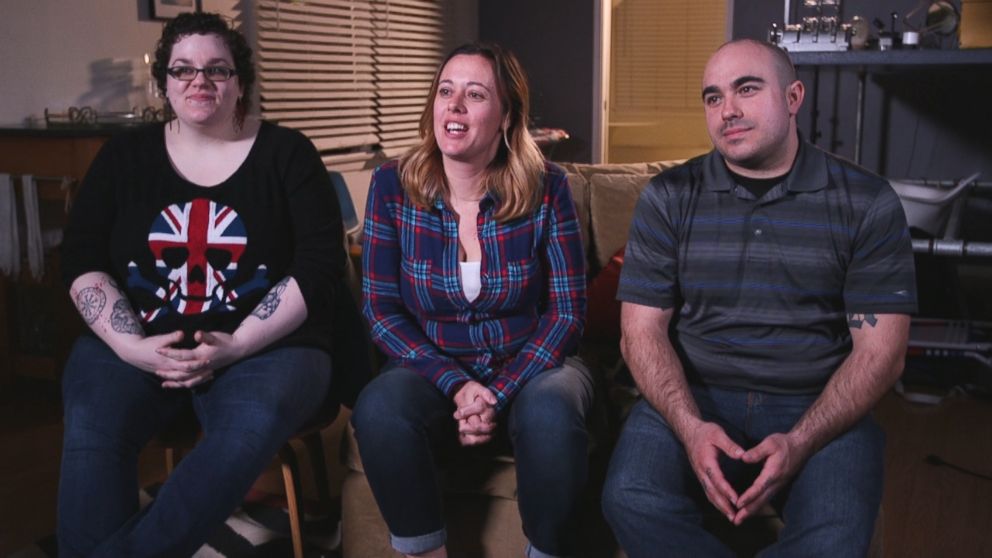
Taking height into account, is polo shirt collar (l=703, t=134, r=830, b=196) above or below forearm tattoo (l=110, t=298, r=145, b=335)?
above

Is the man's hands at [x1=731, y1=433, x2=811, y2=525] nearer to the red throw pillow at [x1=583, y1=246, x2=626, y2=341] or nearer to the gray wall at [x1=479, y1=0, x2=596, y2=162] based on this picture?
the red throw pillow at [x1=583, y1=246, x2=626, y2=341]

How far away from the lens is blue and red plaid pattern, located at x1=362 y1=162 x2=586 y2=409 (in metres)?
1.98

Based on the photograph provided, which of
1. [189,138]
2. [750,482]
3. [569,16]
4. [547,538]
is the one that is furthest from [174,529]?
[569,16]

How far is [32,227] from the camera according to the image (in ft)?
10.3

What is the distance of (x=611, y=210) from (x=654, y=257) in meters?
0.84

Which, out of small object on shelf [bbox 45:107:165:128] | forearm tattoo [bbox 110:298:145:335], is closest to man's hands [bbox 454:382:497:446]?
forearm tattoo [bbox 110:298:145:335]

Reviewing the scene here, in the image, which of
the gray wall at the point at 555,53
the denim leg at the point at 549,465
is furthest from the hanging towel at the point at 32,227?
the gray wall at the point at 555,53

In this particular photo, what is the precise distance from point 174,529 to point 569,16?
5.26 m

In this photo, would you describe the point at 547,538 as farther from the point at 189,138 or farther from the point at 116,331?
the point at 189,138

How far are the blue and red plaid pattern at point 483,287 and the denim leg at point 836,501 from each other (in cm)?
54

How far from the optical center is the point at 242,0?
4.23m

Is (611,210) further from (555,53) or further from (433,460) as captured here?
(555,53)

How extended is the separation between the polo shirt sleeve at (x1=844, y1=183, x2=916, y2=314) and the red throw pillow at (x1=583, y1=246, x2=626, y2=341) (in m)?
0.79

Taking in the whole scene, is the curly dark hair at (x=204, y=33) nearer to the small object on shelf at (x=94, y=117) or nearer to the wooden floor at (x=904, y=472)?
the wooden floor at (x=904, y=472)
